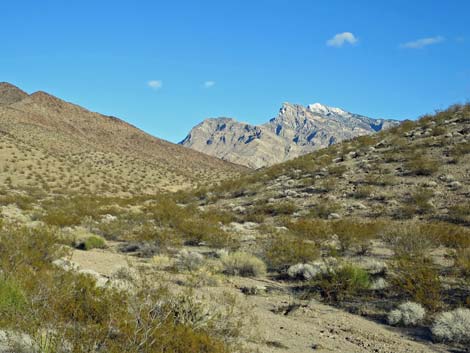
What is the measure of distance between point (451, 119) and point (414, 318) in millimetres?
26395

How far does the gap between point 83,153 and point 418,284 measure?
57.1 meters

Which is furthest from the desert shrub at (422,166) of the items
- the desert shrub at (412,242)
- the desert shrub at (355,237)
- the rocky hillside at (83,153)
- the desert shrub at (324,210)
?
the rocky hillside at (83,153)

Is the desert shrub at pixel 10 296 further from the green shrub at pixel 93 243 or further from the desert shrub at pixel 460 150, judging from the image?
the desert shrub at pixel 460 150

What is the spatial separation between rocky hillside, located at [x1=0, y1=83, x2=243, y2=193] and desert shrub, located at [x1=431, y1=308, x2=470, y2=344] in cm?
3679

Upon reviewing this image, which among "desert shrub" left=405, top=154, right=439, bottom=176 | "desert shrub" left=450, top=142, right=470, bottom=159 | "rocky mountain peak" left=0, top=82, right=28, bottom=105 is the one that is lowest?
"desert shrub" left=405, top=154, right=439, bottom=176

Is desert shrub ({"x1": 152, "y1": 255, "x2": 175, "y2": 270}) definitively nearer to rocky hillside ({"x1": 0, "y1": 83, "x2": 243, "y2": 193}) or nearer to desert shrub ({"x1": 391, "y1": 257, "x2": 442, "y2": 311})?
desert shrub ({"x1": 391, "y1": 257, "x2": 442, "y2": 311})

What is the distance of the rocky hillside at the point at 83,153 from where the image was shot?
4466 centimetres

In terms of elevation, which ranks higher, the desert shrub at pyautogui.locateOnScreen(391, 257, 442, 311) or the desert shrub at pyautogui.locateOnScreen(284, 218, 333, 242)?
the desert shrub at pyautogui.locateOnScreen(284, 218, 333, 242)

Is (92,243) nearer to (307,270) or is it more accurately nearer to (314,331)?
(307,270)

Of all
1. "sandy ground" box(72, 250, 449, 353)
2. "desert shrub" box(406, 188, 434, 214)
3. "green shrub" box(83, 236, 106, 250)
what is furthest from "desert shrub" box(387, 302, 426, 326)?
"green shrub" box(83, 236, 106, 250)

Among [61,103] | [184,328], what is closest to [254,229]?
[184,328]

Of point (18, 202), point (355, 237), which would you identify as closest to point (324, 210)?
point (355, 237)

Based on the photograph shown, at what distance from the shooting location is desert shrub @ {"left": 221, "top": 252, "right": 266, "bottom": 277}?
35.3ft

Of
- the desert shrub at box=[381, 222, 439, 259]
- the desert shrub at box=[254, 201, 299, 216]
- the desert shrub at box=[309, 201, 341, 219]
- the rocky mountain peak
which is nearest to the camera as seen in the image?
the desert shrub at box=[381, 222, 439, 259]
